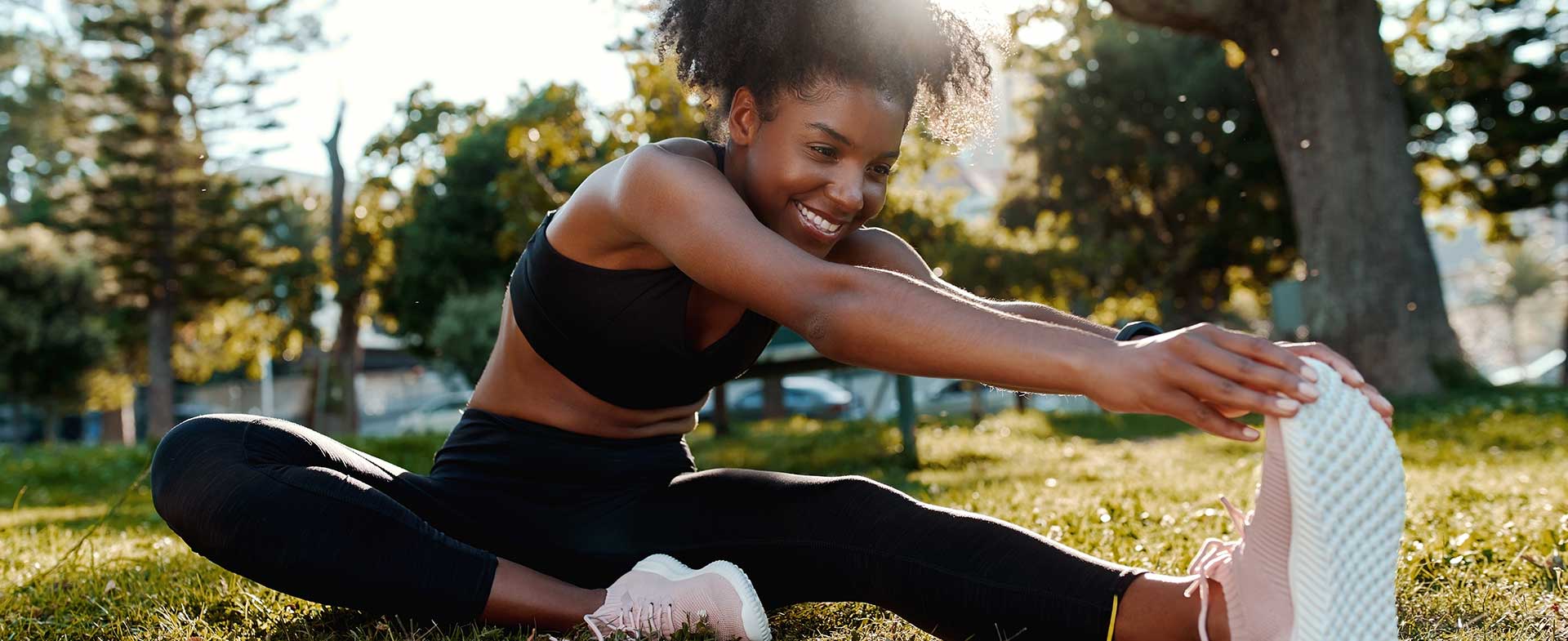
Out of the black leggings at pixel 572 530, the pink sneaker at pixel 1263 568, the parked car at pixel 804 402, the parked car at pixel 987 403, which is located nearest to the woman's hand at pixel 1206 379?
the pink sneaker at pixel 1263 568

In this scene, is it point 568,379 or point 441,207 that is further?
point 441,207

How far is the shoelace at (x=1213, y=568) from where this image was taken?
68.7 inches

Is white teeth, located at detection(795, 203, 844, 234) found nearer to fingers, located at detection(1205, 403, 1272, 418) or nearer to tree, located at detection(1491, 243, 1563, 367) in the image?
fingers, located at detection(1205, 403, 1272, 418)

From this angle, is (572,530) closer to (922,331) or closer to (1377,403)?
(922,331)

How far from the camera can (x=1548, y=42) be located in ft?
58.9

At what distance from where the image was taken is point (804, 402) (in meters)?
26.4

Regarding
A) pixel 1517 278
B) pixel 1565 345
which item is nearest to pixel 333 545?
pixel 1565 345

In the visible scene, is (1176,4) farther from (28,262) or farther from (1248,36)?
(28,262)

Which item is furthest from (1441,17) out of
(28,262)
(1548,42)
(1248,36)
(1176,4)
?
(28,262)

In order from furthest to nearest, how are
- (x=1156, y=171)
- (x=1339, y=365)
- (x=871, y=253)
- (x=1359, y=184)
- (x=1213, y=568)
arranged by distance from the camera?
(x=1156, y=171), (x=1359, y=184), (x=871, y=253), (x=1213, y=568), (x=1339, y=365)

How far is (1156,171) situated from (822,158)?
24.3 metres

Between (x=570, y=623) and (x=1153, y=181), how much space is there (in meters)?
25.1

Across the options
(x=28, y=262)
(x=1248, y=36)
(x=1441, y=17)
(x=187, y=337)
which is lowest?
(x=187, y=337)

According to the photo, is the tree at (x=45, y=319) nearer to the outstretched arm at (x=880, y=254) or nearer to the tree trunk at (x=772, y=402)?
the tree trunk at (x=772, y=402)
